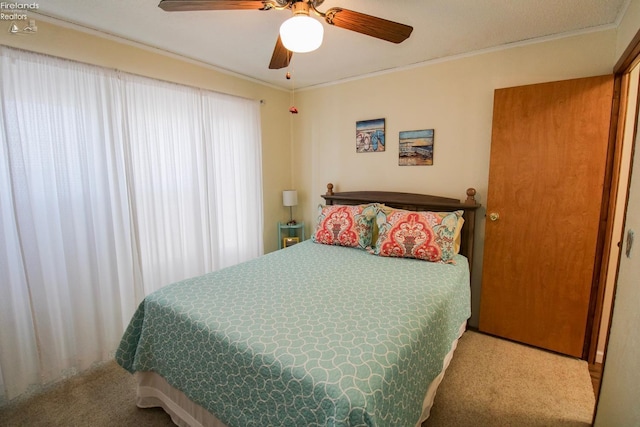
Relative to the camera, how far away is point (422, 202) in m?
2.77

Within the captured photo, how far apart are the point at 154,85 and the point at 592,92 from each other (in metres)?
3.24

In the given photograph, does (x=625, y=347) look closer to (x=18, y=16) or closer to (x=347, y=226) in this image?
(x=347, y=226)

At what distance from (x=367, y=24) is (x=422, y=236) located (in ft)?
4.98

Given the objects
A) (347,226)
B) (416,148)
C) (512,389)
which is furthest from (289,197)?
(512,389)

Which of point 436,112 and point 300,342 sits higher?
point 436,112

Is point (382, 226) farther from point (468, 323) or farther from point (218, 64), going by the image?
point (218, 64)

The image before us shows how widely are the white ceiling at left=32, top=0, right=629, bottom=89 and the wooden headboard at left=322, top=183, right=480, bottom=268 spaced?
3.95 feet

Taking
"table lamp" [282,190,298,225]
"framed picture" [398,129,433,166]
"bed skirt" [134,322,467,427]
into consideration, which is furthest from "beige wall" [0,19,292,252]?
"bed skirt" [134,322,467,427]

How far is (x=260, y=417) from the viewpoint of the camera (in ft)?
3.93

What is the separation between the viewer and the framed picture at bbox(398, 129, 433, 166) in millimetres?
2838

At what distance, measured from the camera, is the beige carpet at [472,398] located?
1.74m

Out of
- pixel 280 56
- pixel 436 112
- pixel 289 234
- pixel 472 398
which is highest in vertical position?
pixel 280 56

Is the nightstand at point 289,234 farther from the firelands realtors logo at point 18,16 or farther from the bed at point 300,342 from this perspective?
the firelands realtors logo at point 18,16

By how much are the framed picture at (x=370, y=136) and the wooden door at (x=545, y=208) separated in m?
1.04
